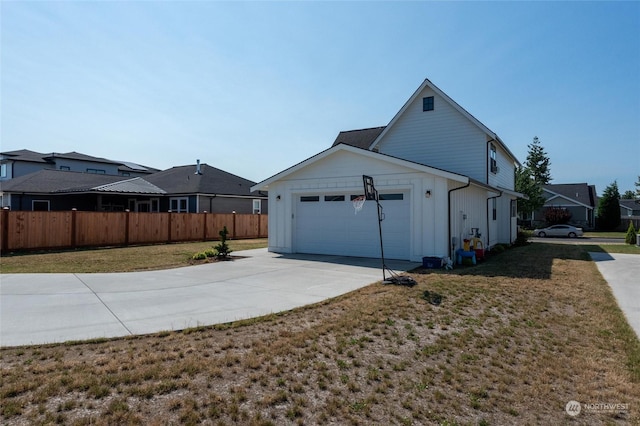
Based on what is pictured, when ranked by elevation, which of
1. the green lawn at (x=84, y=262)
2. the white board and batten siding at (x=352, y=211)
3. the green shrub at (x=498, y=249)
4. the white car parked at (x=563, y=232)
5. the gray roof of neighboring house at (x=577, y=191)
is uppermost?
the gray roof of neighboring house at (x=577, y=191)

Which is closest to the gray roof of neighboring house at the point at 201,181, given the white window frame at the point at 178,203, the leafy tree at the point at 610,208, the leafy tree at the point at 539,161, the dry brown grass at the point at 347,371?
the white window frame at the point at 178,203

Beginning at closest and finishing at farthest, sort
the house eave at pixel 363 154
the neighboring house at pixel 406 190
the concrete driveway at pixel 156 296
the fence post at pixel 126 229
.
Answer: the concrete driveway at pixel 156 296, the house eave at pixel 363 154, the neighboring house at pixel 406 190, the fence post at pixel 126 229

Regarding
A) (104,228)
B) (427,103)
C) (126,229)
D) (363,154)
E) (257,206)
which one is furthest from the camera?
(257,206)

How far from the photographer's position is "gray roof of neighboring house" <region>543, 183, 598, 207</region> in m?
42.3

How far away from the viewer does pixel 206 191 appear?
24938mm

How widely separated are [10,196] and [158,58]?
18.4 metres

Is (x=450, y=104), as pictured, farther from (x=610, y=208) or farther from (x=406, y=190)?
(x=610, y=208)

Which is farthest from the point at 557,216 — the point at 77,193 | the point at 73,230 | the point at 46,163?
the point at 46,163

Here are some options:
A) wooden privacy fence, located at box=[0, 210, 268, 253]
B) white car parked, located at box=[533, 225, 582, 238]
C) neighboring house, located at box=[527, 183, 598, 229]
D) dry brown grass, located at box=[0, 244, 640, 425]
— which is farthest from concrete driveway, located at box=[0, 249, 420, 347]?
neighboring house, located at box=[527, 183, 598, 229]

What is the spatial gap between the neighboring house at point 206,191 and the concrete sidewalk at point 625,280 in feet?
62.7

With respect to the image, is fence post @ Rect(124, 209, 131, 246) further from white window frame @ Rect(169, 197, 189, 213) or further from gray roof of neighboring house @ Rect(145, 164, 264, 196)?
white window frame @ Rect(169, 197, 189, 213)

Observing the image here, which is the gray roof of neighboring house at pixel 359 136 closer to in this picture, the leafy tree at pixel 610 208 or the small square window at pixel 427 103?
the small square window at pixel 427 103

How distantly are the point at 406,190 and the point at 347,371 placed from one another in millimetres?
8998

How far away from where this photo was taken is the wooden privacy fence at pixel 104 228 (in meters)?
14.9
